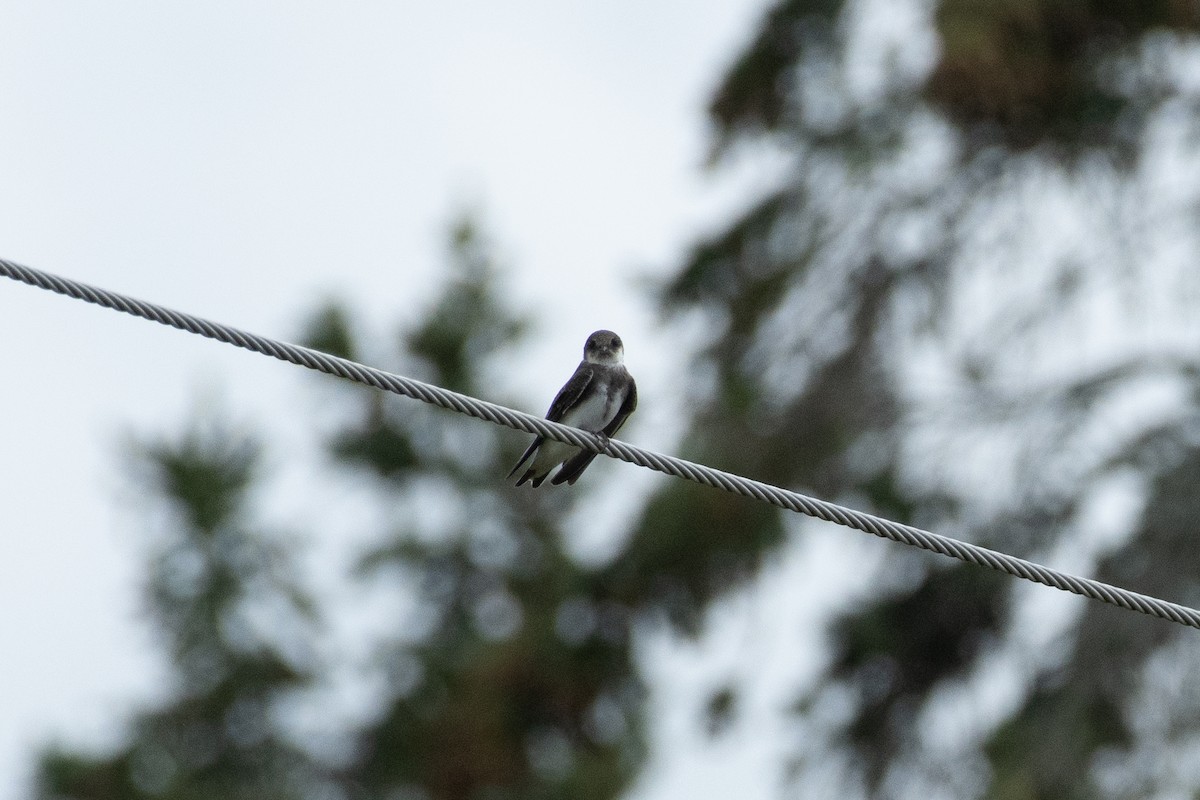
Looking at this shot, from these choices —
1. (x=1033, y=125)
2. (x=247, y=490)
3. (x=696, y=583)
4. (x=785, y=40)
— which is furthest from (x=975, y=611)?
(x=247, y=490)

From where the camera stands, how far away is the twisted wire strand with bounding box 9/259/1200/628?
4.57 meters

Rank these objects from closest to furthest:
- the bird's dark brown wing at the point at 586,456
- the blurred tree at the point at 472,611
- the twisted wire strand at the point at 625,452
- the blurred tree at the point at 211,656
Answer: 1. the twisted wire strand at the point at 625,452
2. the bird's dark brown wing at the point at 586,456
3. the blurred tree at the point at 472,611
4. the blurred tree at the point at 211,656

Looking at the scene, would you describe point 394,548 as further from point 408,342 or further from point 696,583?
point 696,583

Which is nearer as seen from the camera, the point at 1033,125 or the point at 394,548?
the point at 1033,125

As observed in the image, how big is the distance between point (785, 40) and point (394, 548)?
1202cm

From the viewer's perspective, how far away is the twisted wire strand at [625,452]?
457 cm

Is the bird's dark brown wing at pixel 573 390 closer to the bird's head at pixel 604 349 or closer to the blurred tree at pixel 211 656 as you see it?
the bird's head at pixel 604 349

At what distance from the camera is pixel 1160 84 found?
38.2ft

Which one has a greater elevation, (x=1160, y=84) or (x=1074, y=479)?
(x=1160, y=84)

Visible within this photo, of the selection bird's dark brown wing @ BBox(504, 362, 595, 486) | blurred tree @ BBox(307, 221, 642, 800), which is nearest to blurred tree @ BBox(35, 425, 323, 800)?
blurred tree @ BBox(307, 221, 642, 800)

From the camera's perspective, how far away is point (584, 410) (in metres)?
6.99

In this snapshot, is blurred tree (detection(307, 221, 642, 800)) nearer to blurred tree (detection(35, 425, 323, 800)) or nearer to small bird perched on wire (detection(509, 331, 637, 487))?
blurred tree (detection(35, 425, 323, 800))

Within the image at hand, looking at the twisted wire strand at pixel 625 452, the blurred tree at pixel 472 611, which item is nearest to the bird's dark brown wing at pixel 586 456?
the twisted wire strand at pixel 625 452

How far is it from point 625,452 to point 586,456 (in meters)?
1.53
